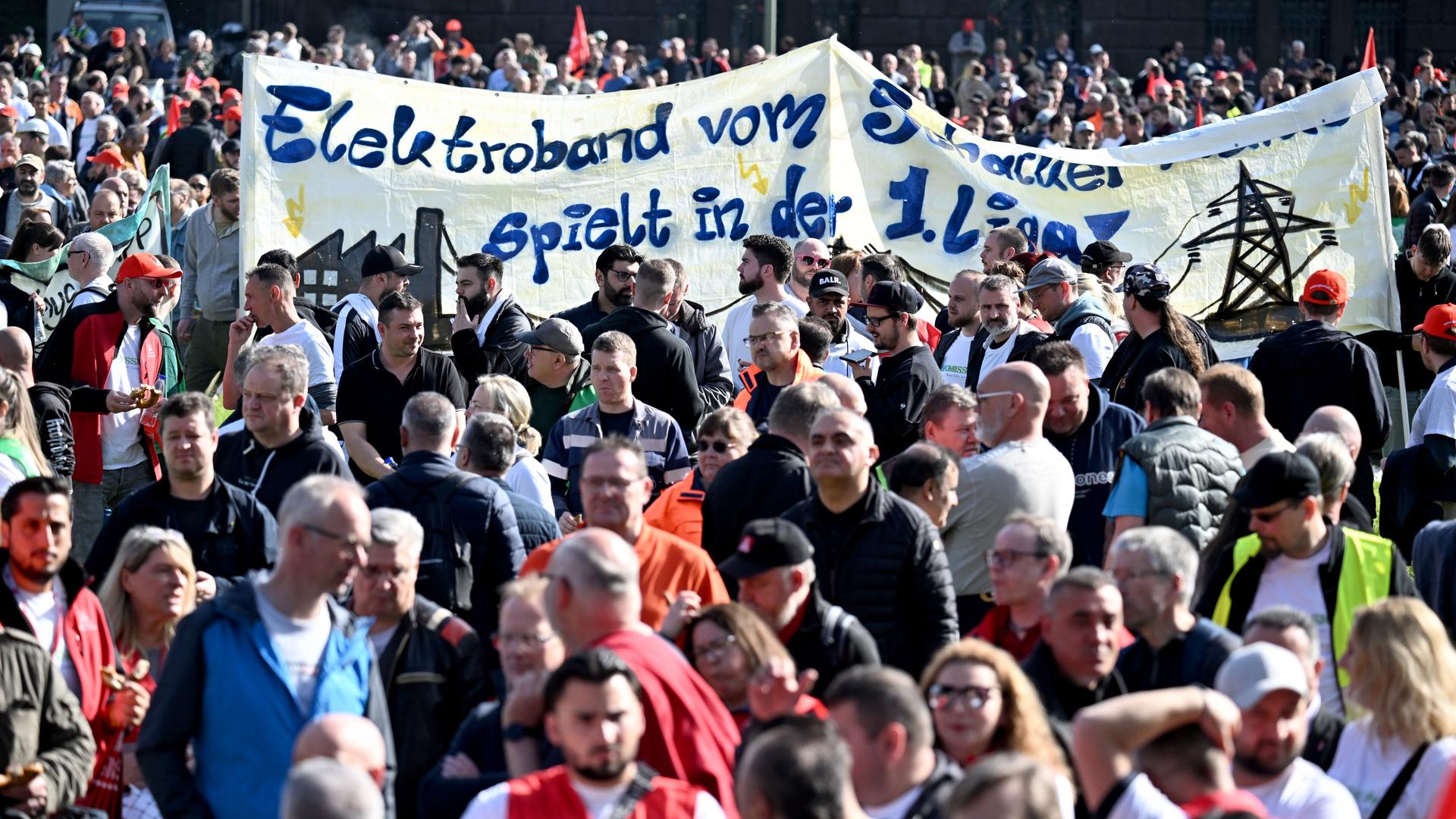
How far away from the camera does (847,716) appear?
14.4ft

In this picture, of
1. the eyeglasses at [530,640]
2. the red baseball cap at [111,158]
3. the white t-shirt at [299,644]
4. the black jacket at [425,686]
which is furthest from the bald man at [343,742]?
the red baseball cap at [111,158]

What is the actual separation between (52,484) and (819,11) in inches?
1094

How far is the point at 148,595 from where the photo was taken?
602 cm

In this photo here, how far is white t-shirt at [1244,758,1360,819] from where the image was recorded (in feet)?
15.3

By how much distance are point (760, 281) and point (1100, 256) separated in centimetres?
206

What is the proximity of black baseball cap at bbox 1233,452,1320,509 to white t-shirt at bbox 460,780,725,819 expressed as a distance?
7.39ft

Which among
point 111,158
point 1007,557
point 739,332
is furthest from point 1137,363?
point 111,158

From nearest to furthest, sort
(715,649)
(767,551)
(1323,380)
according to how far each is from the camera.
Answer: (715,649)
(767,551)
(1323,380)

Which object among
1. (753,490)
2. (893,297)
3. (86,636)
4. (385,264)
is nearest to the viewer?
(86,636)

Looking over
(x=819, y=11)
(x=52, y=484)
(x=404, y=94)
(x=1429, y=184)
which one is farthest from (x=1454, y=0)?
(x=52, y=484)

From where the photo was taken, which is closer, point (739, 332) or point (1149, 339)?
point (1149, 339)

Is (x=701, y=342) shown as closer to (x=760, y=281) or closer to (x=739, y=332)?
(x=760, y=281)

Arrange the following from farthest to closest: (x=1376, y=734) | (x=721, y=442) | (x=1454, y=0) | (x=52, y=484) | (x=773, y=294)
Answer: (x=1454, y=0) → (x=773, y=294) → (x=721, y=442) → (x=52, y=484) → (x=1376, y=734)

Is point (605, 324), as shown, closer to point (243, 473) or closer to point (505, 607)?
point (243, 473)
